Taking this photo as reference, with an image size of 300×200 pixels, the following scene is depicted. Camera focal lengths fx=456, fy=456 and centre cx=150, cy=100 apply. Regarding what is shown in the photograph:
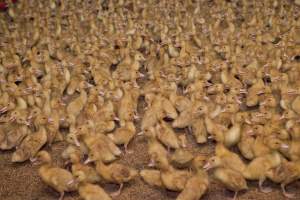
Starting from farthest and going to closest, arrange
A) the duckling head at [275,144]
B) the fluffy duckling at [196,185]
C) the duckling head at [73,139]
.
Answer: the duckling head at [73,139]
the duckling head at [275,144]
the fluffy duckling at [196,185]

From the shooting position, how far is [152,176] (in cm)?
296

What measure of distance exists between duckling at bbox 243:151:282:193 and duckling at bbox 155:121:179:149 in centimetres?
55

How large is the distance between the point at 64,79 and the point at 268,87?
1.80 meters

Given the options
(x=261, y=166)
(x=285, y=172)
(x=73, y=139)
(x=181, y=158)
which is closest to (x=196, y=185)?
(x=181, y=158)

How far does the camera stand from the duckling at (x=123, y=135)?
3328 millimetres

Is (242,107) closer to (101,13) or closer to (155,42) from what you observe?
(155,42)

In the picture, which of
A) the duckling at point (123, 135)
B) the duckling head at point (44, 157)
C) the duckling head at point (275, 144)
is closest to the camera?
the duckling head at point (275, 144)

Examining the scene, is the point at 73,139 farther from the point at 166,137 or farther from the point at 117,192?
the point at 166,137

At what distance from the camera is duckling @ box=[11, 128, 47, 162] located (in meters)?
3.24

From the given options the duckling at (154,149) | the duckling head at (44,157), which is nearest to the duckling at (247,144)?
the duckling at (154,149)

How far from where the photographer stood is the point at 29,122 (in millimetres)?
3494

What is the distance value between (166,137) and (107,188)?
544 mm

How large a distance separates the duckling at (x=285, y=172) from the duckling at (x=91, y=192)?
1.03 metres

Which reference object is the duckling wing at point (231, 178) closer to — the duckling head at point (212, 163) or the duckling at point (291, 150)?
the duckling head at point (212, 163)
